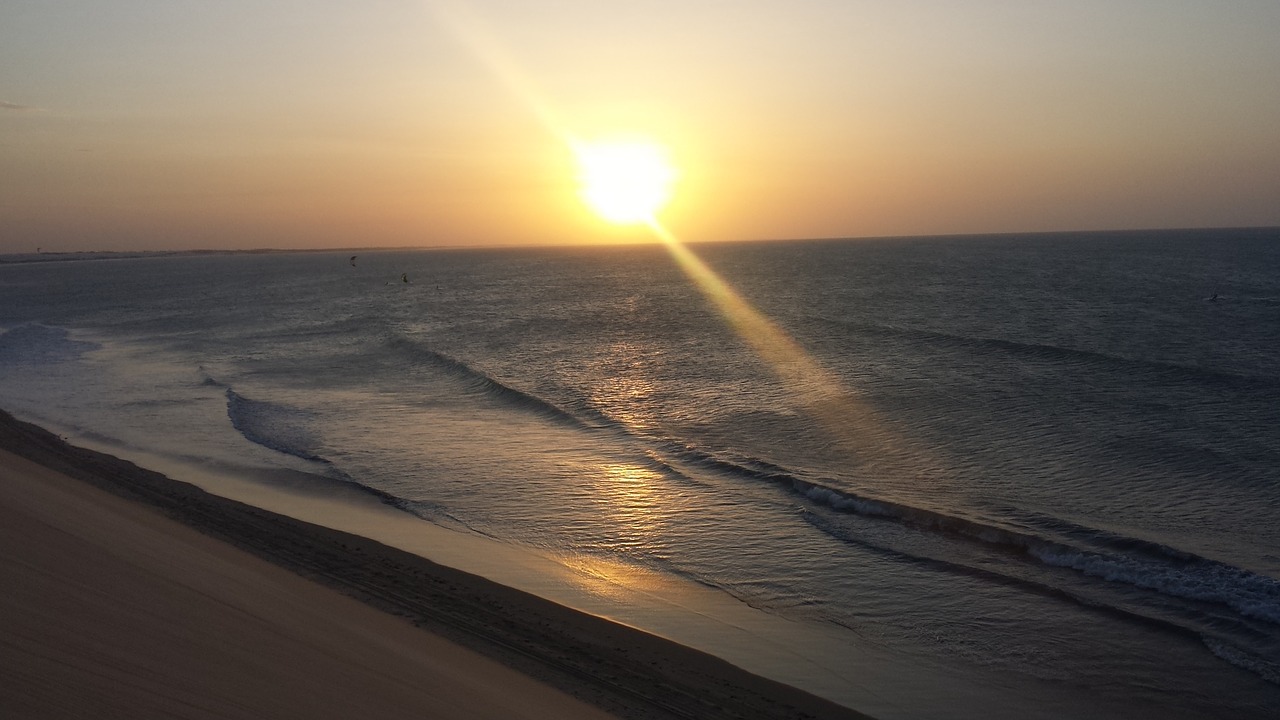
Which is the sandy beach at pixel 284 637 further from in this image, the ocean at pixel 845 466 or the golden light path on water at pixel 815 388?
the golden light path on water at pixel 815 388

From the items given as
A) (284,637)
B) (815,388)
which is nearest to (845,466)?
(815,388)

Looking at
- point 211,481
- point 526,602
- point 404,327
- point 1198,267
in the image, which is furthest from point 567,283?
point 526,602

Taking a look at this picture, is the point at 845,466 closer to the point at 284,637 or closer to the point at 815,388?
the point at 815,388

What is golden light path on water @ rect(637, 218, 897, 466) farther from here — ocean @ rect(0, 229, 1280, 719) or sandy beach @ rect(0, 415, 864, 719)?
sandy beach @ rect(0, 415, 864, 719)

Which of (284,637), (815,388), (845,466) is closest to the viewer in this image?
(284,637)

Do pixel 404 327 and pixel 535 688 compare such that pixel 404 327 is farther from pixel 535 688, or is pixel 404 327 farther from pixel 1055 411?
pixel 535 688

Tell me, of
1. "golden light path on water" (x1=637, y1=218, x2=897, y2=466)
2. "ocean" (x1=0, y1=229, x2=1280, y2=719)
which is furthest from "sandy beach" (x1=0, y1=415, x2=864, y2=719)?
"golden light path on water" (x1=637, y1=218, x2=897, y2=466)
